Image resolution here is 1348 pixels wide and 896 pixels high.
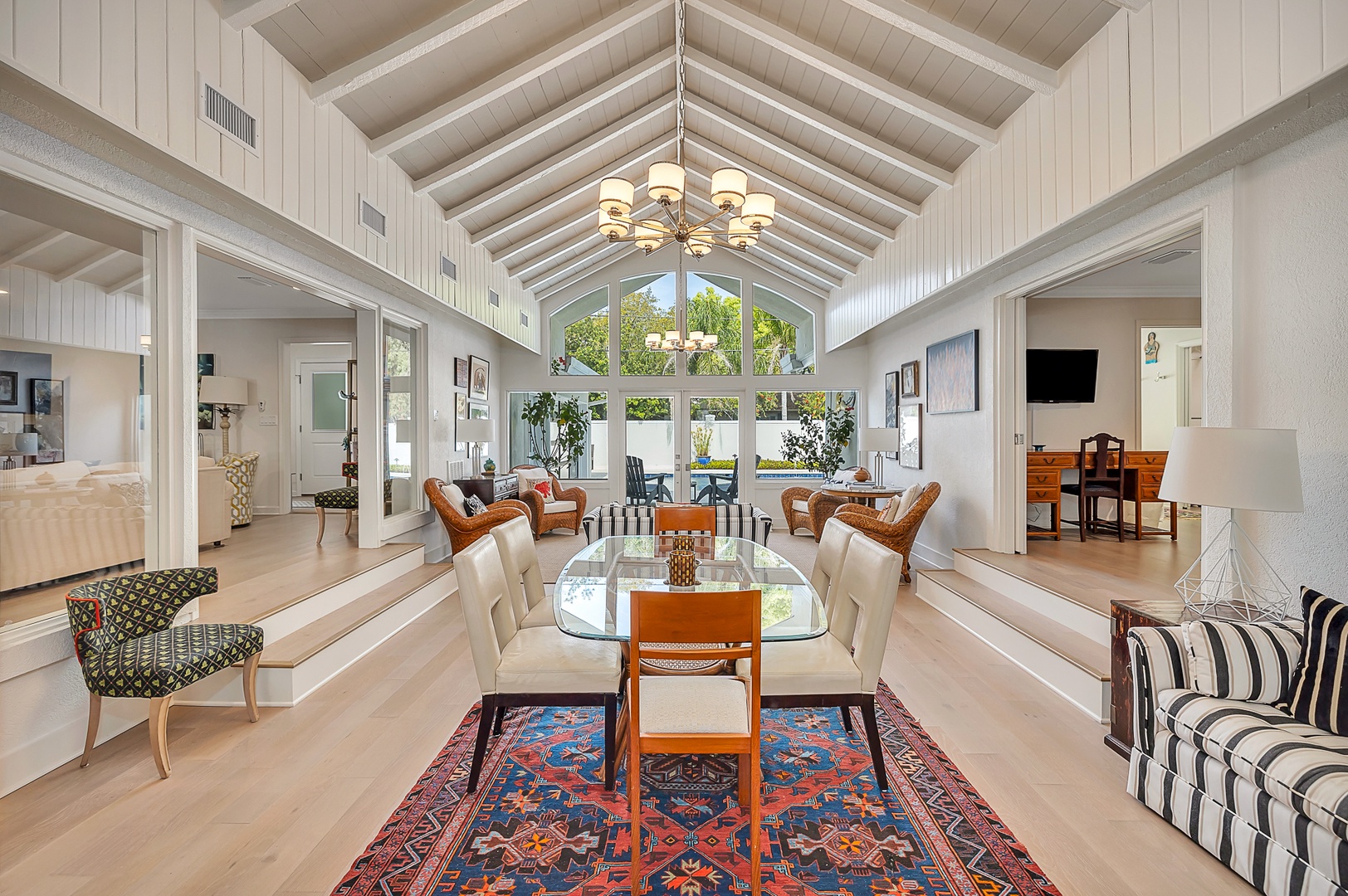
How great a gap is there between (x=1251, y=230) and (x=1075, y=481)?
14.3 ft

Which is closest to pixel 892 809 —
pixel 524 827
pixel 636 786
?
pixel 636 786

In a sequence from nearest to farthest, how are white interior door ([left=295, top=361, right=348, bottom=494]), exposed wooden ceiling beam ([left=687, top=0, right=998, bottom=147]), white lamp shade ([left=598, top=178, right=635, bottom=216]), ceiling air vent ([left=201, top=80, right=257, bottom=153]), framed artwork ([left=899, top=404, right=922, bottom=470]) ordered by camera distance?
ceiling air vent ([left=201, top=80, right=257, bottom=153]) < white lamp shade ([left=598, top=178, right=635, bottom=216]) < exposed wooden ceiling beam ([left=687, top=0, right=998, bottom=147]) < framed artwork ([left=899, top=404, right=922, bottom=470]) < white interior door ([left=295, top=361, right=348, bottom=494])

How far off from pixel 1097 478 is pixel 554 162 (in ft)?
18.4

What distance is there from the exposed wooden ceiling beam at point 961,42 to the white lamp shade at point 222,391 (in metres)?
7.21

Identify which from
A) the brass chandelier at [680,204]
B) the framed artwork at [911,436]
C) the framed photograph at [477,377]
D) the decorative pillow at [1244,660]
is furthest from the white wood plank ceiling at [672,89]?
the decorative pillow at [1244,660]

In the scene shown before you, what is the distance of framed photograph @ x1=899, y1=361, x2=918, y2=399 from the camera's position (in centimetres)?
704

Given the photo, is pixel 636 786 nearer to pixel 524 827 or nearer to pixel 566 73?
pixel 524 827

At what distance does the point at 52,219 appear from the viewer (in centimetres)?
261

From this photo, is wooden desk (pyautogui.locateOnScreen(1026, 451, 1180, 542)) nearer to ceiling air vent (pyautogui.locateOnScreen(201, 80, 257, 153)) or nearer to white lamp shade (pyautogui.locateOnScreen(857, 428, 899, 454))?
white lamp shade (pyautogui.locateOnScreen(857, 428, 899, 454))

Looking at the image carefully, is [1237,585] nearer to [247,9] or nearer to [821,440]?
[247,9]

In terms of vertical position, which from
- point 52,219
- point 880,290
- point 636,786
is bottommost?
point 636,786

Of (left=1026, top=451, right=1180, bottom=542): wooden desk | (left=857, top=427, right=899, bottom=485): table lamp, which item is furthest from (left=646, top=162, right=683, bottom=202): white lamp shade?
(left=1026, top=451, right=1180, bottom=542): wooden desk

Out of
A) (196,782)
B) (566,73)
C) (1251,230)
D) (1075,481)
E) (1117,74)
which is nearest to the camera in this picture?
(196,782)

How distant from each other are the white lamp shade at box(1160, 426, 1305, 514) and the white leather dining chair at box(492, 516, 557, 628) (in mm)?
2546
